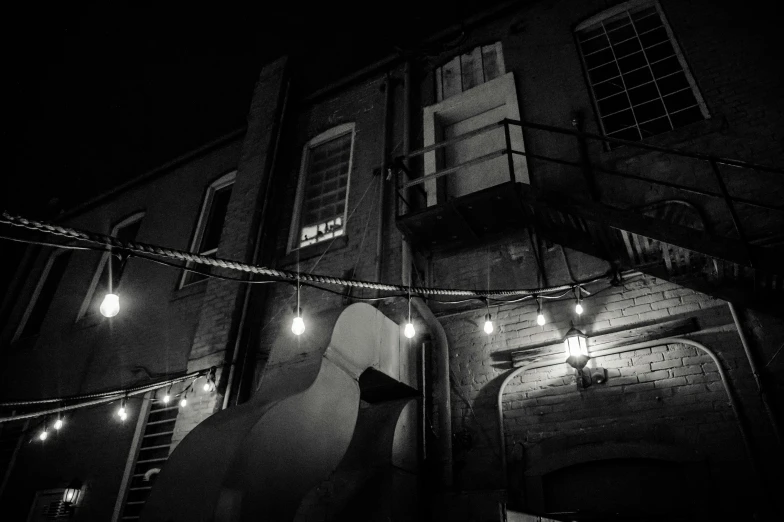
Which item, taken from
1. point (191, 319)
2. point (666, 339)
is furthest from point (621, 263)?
point (191, 319)

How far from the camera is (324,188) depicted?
1037cm

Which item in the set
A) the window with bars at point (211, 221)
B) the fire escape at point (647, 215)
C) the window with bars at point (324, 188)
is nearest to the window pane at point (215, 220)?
the window with bars at point (211, 221)

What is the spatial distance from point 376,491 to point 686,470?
3.43 metres

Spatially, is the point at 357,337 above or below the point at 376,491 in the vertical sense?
above

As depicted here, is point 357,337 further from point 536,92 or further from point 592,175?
point 536,92

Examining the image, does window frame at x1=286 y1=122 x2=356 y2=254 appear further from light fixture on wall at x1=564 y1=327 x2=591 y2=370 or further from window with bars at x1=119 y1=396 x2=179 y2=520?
light fixture on wall at x1=564 y1=327 x2=591 y2=370

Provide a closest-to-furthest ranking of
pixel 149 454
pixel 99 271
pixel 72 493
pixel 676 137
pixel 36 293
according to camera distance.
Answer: pixel 676 137 < pixel 149 454 < pixel 72 493 < pixel 99 271 < pixel 36 293

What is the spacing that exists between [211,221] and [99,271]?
391 cm

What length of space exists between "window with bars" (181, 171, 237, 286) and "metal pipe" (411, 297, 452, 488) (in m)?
5.95

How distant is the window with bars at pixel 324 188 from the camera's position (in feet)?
31.7

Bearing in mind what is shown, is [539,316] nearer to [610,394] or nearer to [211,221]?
[610,394]

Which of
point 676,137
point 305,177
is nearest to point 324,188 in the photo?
point 305,177

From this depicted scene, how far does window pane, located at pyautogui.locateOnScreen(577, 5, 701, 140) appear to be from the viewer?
759 centimetres

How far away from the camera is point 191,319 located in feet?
31.6
